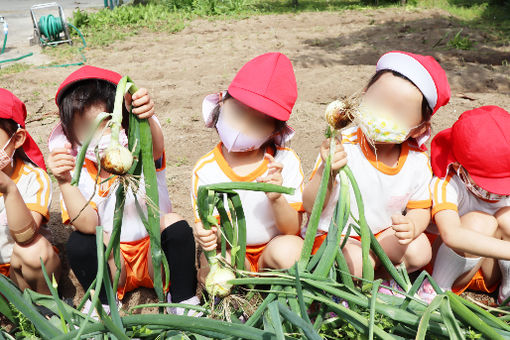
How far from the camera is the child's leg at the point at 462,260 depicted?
161 cm

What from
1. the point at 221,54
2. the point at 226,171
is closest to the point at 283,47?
the point at 221,54

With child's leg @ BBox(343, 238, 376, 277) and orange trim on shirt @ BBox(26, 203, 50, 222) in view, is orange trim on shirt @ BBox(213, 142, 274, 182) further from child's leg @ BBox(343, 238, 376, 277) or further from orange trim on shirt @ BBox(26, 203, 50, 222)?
orange trim on shirt @ BBox(26, 203, 50, 222)

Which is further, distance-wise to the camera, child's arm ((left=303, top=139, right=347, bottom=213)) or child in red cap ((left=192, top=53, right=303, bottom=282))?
child in red cap ((left=192, top=53, right=303, bottom=282))

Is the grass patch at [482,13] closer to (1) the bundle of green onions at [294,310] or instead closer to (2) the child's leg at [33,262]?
(1) the bundle of green onions at [294,310]

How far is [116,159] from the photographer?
839 mm

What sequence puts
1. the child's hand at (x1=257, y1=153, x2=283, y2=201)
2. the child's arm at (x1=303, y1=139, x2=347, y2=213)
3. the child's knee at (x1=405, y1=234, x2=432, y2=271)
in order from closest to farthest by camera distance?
1. the child's arm at (x1=303, y1=139, x2=347, y2=213)
2. the child's hand at (x1=257, y1=153, x2=283, y2=201)
3. the child's knee at (x1=405, y1=234, x2=432, y2=271)

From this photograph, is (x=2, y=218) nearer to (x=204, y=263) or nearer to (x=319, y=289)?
(x=204, y=263)

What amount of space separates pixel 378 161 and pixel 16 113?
1.28 m

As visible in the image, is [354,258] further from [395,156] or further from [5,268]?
[5,268]

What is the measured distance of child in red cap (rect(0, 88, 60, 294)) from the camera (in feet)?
5.07

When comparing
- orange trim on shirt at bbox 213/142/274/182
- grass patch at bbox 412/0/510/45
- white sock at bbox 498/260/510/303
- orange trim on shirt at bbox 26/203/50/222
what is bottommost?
grass patch at bbox 412/0/510/45

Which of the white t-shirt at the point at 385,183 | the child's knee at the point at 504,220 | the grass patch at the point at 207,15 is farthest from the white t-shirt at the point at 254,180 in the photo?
the grass patch at the point at 207,15

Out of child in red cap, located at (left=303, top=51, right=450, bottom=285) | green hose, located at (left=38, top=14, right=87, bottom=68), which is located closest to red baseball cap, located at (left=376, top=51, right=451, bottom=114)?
child in red cap, located at (left=303, top=51, right=450, bottom=285)

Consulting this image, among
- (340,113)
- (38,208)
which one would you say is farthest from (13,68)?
(340,113)
